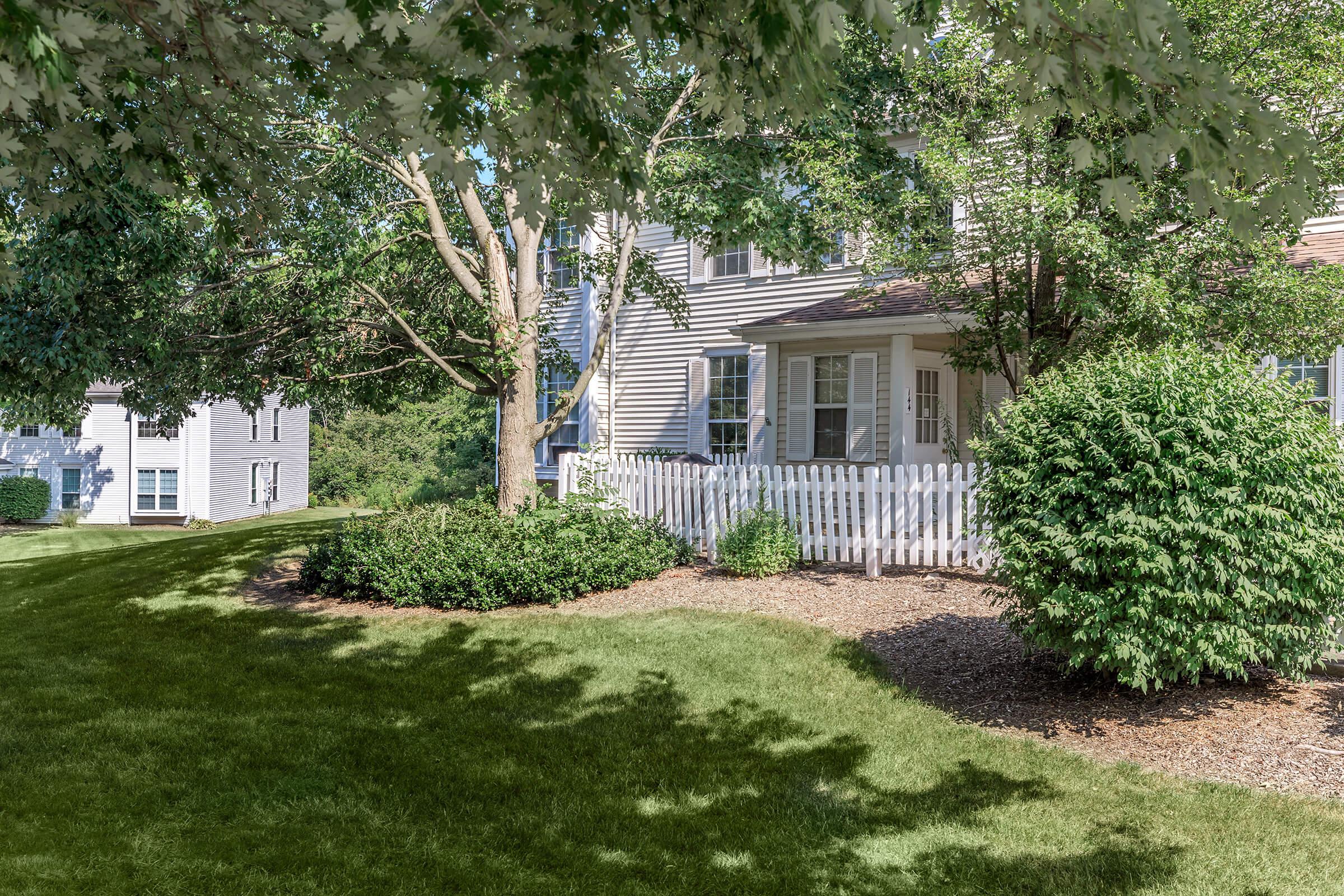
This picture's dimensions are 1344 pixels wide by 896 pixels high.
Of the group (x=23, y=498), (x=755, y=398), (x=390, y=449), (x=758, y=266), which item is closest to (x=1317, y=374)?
(x=755, y=398)

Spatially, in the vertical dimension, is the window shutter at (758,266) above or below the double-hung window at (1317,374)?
above

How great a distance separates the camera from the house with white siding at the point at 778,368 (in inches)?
519

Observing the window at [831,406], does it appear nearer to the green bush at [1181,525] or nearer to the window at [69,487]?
the green bush at [1181,525]

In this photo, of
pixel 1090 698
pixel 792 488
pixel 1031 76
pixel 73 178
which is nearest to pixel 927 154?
pixel 792 488

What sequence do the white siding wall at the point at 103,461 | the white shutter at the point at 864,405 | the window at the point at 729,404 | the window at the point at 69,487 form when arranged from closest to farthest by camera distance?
the white shutter at the point at 864,405 → the window at the point at 729,404 → the white siding wall at the point at 103,461 → the window at the point at 69,487

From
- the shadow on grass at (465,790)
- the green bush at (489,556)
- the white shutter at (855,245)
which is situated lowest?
the shadow on grass at (465,790)

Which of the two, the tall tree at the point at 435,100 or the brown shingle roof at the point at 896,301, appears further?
the brown shingle roof at the point at 896,301

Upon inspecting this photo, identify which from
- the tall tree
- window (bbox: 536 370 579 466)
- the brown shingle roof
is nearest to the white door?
the brown shingle roof

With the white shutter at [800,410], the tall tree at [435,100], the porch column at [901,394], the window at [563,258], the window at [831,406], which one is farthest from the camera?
the white shutter at [800,410]

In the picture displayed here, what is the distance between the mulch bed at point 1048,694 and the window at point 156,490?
86.6 ft

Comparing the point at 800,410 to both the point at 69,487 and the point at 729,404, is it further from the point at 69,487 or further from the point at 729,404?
the point at 69,487

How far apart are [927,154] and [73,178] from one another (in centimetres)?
738

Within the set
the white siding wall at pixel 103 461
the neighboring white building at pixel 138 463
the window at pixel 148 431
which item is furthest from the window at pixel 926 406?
the white siding wall at pixel 103 461

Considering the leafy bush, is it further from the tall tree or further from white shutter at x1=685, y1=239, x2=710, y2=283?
white shutter at x1=685, y1=239, x2=710, y2=283
